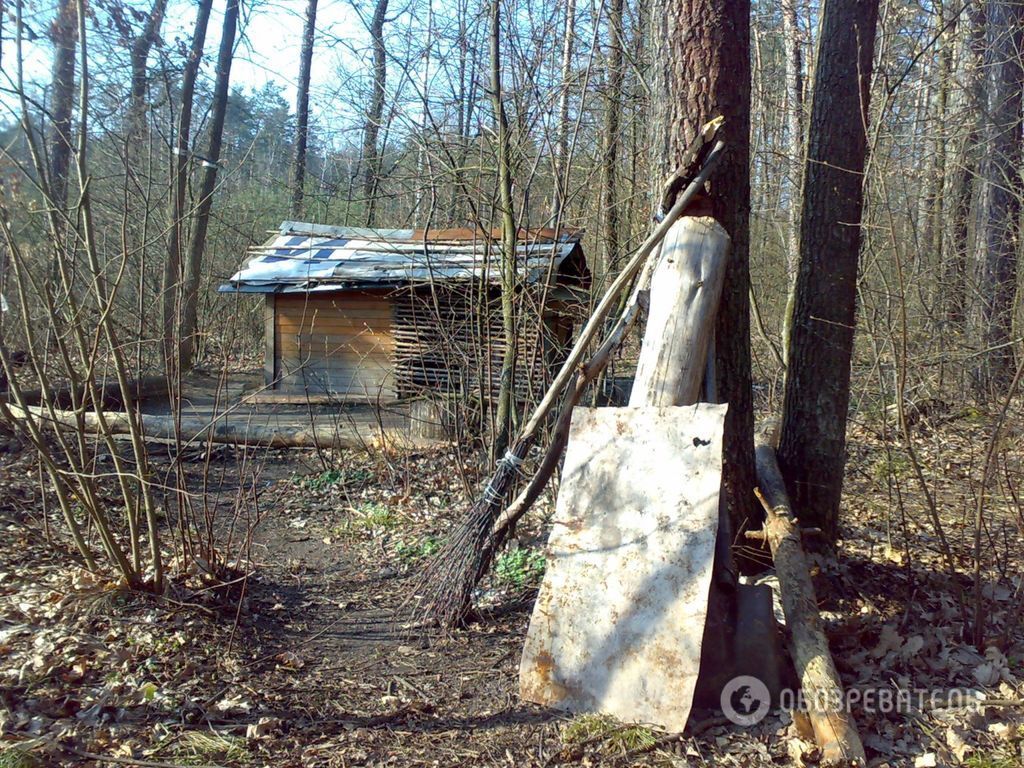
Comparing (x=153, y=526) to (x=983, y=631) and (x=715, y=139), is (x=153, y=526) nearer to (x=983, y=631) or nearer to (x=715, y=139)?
(x=715, y=139)

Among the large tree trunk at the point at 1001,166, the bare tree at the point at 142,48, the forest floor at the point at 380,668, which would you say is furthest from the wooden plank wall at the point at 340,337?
the large tree trunk at the point at 1001,166

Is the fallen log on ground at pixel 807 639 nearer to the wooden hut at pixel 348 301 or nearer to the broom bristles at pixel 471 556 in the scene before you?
the broom bristles at pixel 471 556

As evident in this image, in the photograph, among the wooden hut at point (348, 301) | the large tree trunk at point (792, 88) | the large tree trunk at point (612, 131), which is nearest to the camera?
the large tree trunk at point (612, 131)

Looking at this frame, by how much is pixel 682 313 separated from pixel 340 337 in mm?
9430

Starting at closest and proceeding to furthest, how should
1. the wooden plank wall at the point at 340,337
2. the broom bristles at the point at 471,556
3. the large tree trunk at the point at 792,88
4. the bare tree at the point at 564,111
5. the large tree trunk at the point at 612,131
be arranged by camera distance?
the broom bristles at the point at 471,556 → the bare tree at the point at 564,111 → the large tree trunk at the point at 612,131 → the large tree trunk at the point at 792,88 → the wooden plank wall at the point at 340,337

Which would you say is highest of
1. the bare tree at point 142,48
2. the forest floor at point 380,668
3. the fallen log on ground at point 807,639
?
the bare tree at point 142,48

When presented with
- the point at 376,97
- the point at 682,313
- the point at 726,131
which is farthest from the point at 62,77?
the point at 682,313

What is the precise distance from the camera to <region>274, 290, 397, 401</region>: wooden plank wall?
11.8 metres

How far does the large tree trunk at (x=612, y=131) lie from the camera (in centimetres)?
668

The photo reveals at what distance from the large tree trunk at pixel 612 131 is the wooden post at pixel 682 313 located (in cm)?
257

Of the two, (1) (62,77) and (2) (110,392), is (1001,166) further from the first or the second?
(2) (110,392)

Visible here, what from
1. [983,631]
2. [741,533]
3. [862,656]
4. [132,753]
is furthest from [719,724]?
[132,753]

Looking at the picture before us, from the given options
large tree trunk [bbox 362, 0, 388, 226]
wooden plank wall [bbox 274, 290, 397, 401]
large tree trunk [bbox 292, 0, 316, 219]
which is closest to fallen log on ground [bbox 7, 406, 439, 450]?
large tree trunk [bbox 362, 0, 388, 226]

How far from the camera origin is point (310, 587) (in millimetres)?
4750
